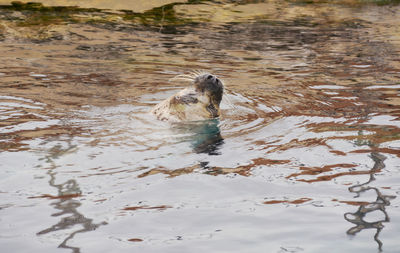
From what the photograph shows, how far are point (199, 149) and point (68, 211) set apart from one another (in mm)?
1870

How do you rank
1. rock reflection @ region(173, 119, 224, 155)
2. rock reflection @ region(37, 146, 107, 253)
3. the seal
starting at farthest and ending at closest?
the seal
rock reflection @ region(173, 119, 224, 155)
rock reflection @ region(37, 146, 107, 253)

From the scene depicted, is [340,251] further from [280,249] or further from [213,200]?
[213,200]

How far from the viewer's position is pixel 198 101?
6.79 metres

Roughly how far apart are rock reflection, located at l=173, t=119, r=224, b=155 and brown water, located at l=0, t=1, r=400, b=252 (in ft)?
0.08

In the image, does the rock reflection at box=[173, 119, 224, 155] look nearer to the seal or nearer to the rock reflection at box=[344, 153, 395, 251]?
the seal

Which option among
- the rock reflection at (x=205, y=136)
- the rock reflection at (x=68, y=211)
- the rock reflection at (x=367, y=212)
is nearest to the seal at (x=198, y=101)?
the rock reflection at (x=205, y=136)

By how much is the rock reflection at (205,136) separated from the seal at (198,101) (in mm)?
116

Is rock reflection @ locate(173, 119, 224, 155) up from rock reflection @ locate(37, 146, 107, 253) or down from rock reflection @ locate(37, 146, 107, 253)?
up

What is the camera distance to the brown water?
3971mm

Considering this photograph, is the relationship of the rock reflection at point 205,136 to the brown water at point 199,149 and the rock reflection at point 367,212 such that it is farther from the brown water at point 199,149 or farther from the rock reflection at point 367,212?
the rock reflection at point 367,212

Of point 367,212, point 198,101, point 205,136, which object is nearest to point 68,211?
point 367,212

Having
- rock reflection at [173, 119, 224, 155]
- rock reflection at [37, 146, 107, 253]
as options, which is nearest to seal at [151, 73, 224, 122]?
rock reflection at [173, 119, 224, 155]

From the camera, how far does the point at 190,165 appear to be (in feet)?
17.6

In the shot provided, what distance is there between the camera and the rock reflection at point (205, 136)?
231 inches
